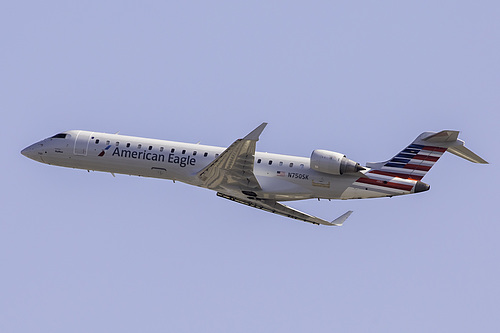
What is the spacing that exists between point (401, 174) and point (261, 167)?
6702 millimetres

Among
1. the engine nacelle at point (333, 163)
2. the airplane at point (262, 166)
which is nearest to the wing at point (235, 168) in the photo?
the airplane at point (262, 166)

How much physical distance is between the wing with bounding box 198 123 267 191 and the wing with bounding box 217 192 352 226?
1.88m

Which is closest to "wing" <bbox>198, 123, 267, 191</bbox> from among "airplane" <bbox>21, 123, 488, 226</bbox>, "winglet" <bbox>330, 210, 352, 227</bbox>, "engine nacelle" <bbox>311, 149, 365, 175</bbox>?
"airplane" <bbox>21, 123, 488, 226</bbox>

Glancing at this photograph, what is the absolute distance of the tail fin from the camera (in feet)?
142

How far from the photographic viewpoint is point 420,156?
44.0 metres

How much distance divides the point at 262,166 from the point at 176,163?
14.4ft

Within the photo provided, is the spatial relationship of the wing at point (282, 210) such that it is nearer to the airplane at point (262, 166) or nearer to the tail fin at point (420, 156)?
the airplane at point (262, 166)

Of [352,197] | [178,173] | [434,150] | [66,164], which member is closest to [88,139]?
[66,164]

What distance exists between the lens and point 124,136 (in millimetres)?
47875

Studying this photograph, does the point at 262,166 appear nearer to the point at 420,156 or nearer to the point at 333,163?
the point at 333,163

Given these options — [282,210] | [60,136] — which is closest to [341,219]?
[282,210]

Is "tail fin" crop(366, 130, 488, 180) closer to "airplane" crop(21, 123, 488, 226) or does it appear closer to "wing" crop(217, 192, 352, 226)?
"airplane" crop(21, 123, 488, 226)

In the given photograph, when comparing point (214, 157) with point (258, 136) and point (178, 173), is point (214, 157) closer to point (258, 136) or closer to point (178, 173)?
point (178, 173)

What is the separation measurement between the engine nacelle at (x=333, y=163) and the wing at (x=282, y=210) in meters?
4.24
